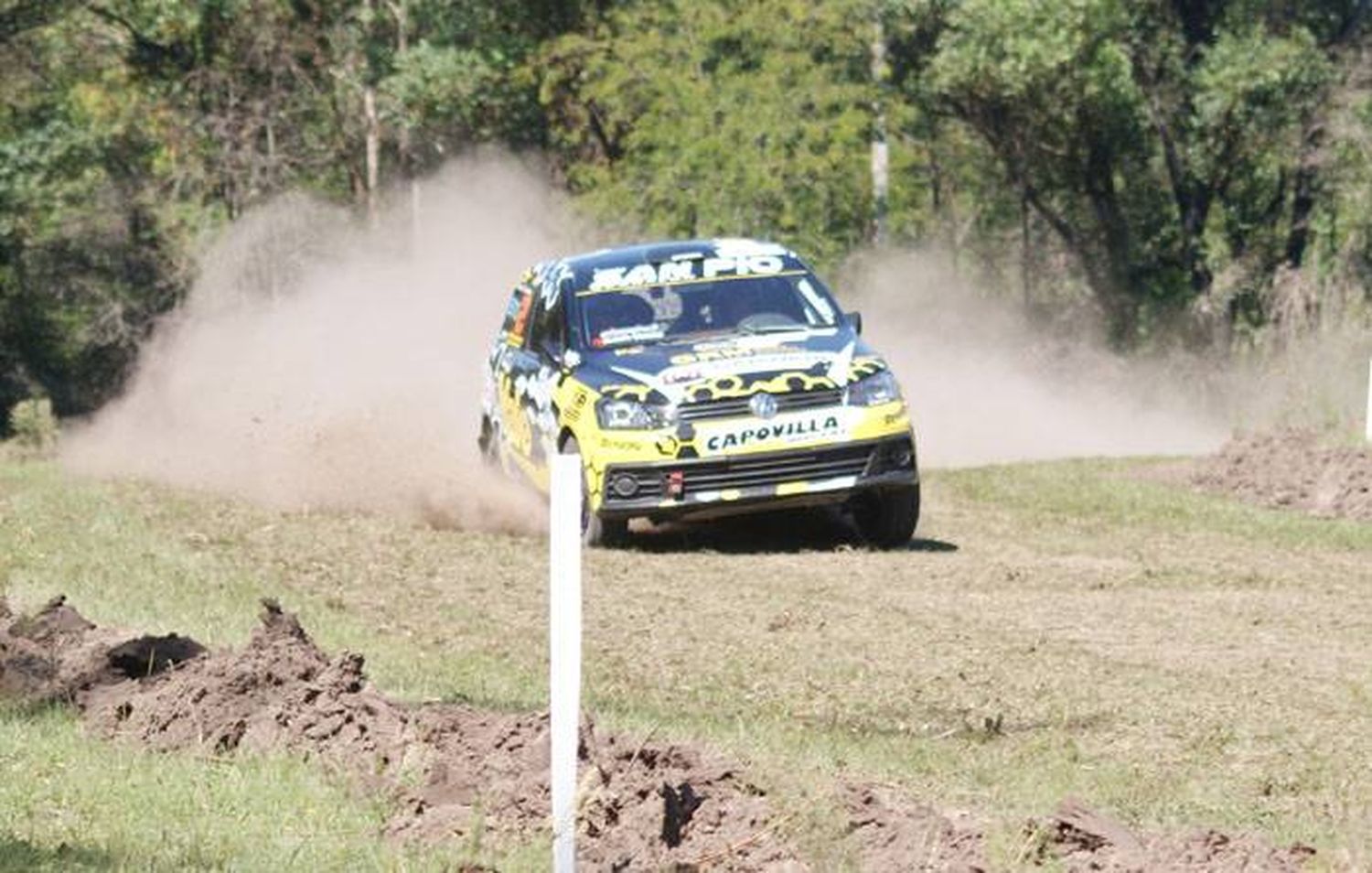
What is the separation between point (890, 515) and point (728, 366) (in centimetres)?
147

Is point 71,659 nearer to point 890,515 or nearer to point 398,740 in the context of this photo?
point 398,740

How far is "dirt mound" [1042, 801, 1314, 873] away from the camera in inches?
279

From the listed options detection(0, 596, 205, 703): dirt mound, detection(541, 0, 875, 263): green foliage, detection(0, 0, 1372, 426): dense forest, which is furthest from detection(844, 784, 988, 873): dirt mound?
detection(541, 0, 875, 263): green foliage

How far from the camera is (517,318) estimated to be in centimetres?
1956

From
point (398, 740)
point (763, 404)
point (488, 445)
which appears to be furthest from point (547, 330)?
point (398, 740)

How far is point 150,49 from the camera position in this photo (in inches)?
1962

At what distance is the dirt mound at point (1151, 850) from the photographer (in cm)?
709

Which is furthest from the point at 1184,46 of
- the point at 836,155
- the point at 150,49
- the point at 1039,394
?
the point at 150,49

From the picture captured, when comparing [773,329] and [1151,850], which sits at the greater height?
[1151,850]

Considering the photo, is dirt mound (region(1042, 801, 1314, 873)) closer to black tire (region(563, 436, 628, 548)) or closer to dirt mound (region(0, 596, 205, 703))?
dirt mound (region(0, 596, 205, 703))

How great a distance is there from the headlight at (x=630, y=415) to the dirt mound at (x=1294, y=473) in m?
5.91

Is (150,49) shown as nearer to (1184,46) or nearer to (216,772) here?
(1184,46)

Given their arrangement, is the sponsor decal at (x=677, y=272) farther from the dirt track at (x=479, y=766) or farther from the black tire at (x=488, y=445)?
the dirt track at (x=479, y=766)

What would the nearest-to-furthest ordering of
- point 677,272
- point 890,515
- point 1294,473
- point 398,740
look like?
point 398,740, point 890,515, point 677,272, point 1294,473
